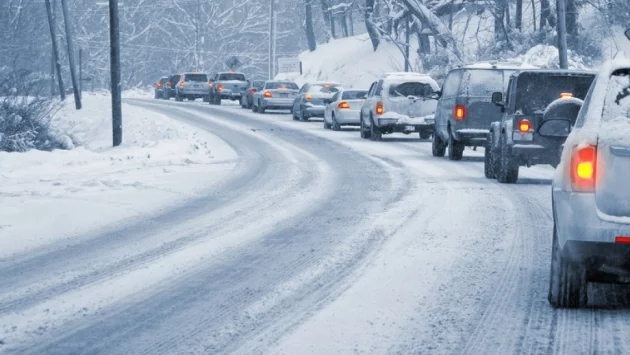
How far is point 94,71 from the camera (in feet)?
322

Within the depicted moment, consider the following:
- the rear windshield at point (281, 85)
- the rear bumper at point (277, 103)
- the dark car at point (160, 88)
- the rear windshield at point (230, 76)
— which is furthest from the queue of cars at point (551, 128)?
the dark car at point (160, 88)

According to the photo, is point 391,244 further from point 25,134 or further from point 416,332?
point 25,134

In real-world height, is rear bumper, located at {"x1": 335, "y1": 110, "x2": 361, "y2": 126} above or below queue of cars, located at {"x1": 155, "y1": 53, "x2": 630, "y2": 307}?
below

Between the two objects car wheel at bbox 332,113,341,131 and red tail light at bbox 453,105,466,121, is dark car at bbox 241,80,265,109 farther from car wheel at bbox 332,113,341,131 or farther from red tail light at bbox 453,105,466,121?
red tail light at bbox 453,105,466,121

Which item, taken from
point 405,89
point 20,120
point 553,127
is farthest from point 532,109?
point 20,120

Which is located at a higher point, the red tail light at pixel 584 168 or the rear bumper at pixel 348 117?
the red tail light at pixel 584 168

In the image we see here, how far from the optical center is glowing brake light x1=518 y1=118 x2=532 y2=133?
17.2m

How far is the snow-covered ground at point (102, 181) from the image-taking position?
41.6 ft

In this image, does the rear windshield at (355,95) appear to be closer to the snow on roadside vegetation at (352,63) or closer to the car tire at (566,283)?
the snow on roadside vegetation at (352,63)

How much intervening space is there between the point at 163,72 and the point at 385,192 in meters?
90.8

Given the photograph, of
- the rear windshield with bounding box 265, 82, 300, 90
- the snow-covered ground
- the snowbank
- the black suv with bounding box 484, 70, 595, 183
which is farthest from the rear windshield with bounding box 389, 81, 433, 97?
the snowbank

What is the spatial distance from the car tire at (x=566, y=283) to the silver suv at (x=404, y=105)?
70.8ft

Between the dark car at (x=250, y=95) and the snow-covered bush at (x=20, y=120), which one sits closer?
the snow-covered bush at (x=20, y=120)

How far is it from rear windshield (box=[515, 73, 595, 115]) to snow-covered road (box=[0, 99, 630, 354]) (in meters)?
1.82
